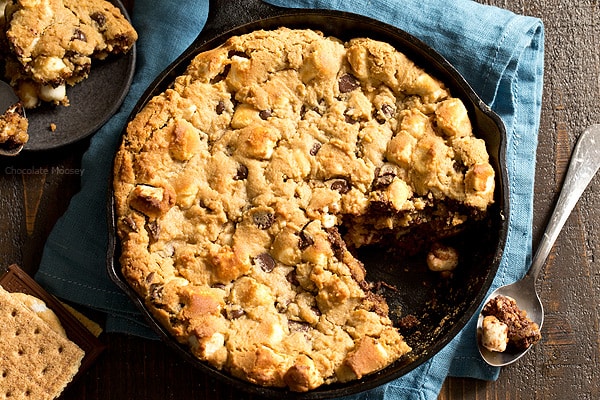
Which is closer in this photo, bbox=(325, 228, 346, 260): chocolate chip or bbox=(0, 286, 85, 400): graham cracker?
bbox=(325, 228, 346, 260): chocolate chip

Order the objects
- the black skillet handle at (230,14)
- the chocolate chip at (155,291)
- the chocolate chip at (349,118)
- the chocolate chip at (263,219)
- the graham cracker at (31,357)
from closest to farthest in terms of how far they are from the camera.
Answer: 1. the chocolate chip at (155,291)
2. the chocolate chip at (263,219)
3. the chocolate chip at (349,118)
4. the black skillet handle at (230,14)
5. the graham cracker at (31,357)

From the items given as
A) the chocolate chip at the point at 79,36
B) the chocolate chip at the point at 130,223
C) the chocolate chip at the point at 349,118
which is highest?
the chocolate chip at the point at 79,36

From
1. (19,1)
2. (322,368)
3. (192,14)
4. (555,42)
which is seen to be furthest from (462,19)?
(19,1)

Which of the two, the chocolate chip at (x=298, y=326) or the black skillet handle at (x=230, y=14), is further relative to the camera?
the black skillet handle at (x=230, y=14)

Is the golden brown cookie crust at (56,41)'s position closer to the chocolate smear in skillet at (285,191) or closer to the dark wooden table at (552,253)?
the dark wooden table at (552,253)

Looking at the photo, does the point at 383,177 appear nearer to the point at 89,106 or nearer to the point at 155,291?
the point at 155,291

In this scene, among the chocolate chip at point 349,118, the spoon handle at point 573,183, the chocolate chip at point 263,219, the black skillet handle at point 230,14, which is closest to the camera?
the chocolate chip at point 263,219

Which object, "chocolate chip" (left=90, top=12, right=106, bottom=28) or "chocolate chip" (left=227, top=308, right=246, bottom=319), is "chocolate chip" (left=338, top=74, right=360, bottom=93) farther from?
"chocolate chip" (left=90, top=12, right=106, bottom=28)

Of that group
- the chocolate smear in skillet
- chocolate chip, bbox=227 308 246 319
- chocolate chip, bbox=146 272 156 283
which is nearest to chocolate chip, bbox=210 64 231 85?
the chocolate smear in skillet

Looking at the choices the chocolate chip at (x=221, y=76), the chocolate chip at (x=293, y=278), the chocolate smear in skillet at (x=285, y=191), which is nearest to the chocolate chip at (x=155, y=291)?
the chocolate smear in skillet at (x=285, y=191)
